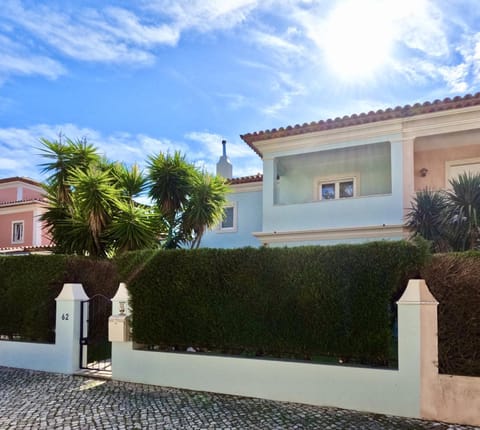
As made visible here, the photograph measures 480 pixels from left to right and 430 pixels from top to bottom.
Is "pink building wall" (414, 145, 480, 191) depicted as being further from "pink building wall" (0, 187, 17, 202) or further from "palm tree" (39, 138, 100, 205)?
"pink building wall" (0, 187, 17, 202)

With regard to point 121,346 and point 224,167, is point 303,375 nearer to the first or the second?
point 121,346

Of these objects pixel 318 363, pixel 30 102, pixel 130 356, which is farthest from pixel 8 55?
pixel 318 363

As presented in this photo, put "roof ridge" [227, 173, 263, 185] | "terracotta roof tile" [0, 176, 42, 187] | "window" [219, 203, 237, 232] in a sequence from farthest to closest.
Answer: "terracotta roof tile" [0, 176, 42, 187] → "window" [219, 203, 237, 232] → "roof ridge" [227, 173, 263, 185]

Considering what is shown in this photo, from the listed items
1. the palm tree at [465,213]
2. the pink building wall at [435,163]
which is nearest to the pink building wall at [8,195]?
the pink building wall at [435,163]

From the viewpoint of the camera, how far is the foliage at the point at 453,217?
8.98m

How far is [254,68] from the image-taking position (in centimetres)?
1048

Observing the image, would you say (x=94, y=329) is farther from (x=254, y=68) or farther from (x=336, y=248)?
(x=254, y=68)

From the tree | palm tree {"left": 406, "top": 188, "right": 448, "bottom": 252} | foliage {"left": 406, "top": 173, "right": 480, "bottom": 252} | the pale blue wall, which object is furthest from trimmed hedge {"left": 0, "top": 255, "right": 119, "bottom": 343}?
the pale blue wall

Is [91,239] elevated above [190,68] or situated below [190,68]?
below

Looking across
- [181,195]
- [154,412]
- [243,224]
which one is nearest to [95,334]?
[154,412]

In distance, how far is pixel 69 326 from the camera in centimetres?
848

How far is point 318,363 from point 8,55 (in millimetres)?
10275

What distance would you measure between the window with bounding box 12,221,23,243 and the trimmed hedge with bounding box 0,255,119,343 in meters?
22.3

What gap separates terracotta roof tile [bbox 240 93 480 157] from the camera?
36.6ft
